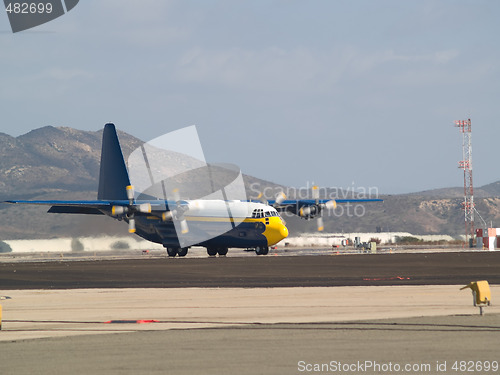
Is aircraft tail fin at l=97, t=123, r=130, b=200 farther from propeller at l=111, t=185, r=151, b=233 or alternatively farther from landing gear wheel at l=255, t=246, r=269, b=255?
landing gear wheel at l=255, t=246, r=269, b=255

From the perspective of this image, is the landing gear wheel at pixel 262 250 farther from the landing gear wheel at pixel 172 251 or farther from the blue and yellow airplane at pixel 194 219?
the landing gear wheel at pixel 172 251

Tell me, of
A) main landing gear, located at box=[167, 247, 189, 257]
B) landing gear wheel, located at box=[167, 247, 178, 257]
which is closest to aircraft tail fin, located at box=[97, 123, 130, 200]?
landing gear wheel, located at box=[167, 247, 178, 257]

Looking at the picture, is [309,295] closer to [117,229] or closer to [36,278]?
[36,278]

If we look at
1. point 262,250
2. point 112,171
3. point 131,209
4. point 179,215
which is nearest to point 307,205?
point 262,250

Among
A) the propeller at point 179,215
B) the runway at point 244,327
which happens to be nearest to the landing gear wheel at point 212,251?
the propeller at point 179,215

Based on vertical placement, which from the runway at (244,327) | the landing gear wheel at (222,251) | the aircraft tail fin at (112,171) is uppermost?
the aircraft tail fin at (112,171)

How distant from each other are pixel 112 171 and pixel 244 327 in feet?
216

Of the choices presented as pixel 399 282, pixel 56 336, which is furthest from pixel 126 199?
pixel 56 336

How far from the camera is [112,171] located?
8412 centimetres

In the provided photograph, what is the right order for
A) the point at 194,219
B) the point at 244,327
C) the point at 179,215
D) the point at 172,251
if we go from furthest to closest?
the point at 172,251
the point at 179,215
the point at 194,219
the point at 244,327

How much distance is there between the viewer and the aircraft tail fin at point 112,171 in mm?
83438

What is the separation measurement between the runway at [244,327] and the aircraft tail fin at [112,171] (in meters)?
45.2

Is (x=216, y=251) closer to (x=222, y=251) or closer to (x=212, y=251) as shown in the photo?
(x=212, y=251)

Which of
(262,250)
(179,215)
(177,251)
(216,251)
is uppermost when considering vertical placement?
(179,215)
